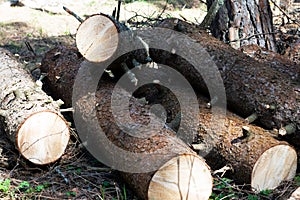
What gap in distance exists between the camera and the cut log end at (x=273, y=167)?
10.4 ft

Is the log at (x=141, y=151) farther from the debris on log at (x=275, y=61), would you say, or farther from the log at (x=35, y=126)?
the debris on log at (x=275, y=61)

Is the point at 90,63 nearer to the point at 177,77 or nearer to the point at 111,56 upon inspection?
the point at 111,56

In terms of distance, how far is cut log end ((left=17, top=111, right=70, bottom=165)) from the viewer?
3.33m

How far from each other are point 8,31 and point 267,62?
5687 millimetres

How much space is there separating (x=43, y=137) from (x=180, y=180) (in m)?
1.27

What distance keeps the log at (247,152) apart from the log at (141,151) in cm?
40

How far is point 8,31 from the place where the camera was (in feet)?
26.2

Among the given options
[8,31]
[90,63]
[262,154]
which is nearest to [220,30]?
[90,63]

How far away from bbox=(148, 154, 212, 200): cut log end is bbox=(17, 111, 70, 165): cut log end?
1041mm

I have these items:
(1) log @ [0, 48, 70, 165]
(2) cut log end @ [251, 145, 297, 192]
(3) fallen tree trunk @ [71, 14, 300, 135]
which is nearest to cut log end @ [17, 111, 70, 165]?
(1) log @ [0, 48, 70, 165]

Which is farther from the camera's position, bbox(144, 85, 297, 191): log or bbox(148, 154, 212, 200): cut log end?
bbox(144, 85, 297, 191): log

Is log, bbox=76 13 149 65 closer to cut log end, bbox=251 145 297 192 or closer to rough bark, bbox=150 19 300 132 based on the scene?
rough bark, bbox=150 19 300 132

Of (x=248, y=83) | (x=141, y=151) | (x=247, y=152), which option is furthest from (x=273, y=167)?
(x=141, y=151)

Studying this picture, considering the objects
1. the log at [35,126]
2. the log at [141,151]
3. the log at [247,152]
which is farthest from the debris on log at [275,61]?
the log at [35,126]
